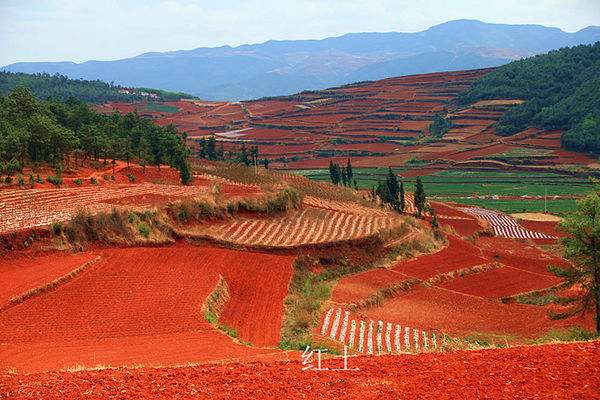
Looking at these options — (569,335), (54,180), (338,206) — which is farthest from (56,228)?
(338,206)

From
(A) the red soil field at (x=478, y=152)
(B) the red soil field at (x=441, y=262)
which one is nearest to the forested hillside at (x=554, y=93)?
(A) the red soil field at (x=478, y=152)

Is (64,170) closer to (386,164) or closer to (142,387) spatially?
(142,387)

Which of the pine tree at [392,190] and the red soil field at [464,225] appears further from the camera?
the pine tree at [392,190]

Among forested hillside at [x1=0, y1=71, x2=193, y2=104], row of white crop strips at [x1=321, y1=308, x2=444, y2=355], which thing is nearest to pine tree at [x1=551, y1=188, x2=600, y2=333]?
row of white crop strips at [x1=321, y1=308, x2=444, y2=355]

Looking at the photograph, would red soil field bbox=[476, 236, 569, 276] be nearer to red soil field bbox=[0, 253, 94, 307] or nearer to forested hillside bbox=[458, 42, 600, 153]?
red soil field bbox=[0, 253, 94, 307]

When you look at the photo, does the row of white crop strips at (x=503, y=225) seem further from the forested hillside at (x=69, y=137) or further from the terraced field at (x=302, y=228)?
the forested hillside at (x=69, y=137)

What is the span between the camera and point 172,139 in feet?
194

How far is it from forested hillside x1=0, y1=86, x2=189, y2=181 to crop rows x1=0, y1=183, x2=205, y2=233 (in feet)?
15.7

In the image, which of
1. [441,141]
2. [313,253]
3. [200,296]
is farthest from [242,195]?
[441,141]

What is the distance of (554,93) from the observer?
128750 millimetres

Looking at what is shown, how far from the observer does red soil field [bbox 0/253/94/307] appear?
895 inches

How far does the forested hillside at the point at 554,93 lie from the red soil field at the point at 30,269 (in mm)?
97587

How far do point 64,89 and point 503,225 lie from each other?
11098 cm

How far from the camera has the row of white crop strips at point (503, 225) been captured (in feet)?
191
